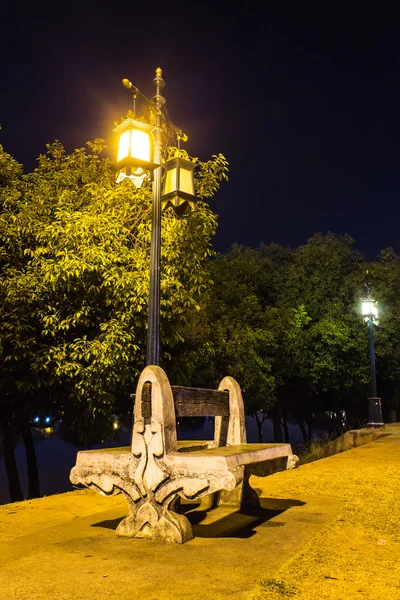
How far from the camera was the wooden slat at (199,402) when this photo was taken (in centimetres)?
503

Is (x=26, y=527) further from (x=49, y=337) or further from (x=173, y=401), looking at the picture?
(x=49, y=337)

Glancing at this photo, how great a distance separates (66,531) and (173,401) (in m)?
1.61

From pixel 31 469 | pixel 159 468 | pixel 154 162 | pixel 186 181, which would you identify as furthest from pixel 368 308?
pixel 159 468

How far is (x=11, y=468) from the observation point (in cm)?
1545

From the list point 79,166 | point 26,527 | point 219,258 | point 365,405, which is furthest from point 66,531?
point 365,405

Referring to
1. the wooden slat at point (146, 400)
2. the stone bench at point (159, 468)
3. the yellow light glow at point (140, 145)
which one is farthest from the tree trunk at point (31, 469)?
the wooden slat at point (146, 400)

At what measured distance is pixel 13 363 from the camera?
1122 centimetres

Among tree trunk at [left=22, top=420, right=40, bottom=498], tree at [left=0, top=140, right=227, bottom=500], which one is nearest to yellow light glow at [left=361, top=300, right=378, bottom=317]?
tree at [left=0, top=140, right=227, bottom=500]

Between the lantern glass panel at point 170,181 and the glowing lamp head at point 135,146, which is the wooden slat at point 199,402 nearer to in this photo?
the lantern glass panel at point 170,181

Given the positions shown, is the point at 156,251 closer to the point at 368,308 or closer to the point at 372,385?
Result: the point at 372,385

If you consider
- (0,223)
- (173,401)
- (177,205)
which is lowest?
(173,401)

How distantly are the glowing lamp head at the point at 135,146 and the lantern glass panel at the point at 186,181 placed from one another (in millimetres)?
442

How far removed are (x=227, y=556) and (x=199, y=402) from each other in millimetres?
A: 1683

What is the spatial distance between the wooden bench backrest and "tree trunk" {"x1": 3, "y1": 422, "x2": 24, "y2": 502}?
10.5m
